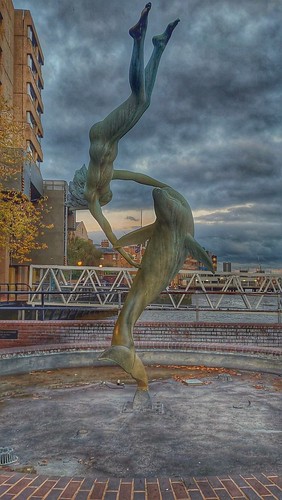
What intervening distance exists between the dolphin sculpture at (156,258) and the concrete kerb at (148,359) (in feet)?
11.8

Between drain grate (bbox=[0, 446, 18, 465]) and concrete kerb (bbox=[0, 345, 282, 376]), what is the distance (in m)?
4.45

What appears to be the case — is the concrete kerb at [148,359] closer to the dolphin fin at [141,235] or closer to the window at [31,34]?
the dolphin fin at [141,235]

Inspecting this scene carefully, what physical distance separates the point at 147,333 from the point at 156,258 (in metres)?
6.84

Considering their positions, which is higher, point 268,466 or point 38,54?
point 38,54

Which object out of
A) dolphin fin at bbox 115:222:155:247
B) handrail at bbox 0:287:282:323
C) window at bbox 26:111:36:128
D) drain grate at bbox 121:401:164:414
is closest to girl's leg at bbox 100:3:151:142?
dolphin fin at bbox 115:222:155:247

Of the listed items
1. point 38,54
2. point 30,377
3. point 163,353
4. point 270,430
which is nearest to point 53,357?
point 30,377

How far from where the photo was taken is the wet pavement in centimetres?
409

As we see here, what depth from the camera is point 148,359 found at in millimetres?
9719

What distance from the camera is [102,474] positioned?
3918 millimetres

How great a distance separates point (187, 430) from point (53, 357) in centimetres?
495

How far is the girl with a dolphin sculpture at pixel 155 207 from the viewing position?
15.6ft

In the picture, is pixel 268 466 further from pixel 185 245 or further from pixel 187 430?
pixel 185 245

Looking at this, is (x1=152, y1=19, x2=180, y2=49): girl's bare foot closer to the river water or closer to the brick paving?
the brick paving

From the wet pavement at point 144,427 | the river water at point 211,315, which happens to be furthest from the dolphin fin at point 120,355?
the river water at point 211,315
